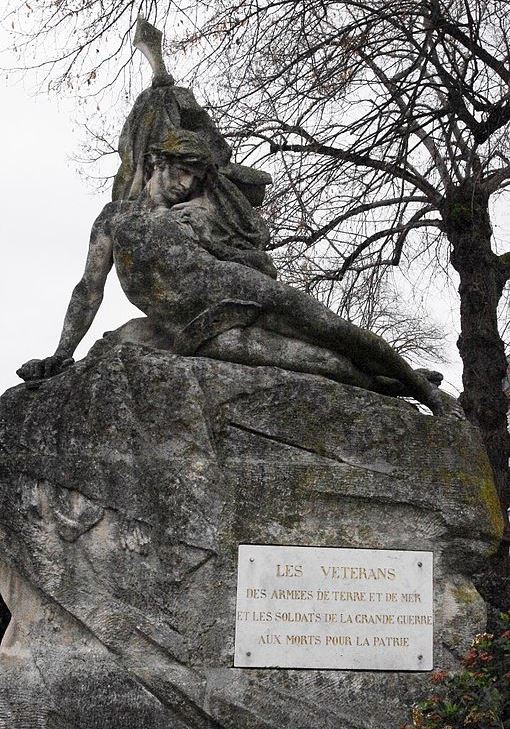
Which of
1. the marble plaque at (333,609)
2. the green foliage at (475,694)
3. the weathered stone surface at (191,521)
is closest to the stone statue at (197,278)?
the weathered stone surface at (191,521)

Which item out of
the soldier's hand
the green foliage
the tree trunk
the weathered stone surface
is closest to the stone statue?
the soldier's hand

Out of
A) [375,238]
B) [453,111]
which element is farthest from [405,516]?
[375,238]

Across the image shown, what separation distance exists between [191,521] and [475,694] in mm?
1244

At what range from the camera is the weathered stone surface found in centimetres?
434

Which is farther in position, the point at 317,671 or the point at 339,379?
the point at 339,379

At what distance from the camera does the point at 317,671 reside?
14.5ft

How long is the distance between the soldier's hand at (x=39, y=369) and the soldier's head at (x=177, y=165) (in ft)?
3.29

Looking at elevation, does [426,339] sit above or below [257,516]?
above

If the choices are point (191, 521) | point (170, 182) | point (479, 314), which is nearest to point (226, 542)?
point (191, 521)

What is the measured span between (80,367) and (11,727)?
4.73ft

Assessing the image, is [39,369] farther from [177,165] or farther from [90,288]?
[177,165]

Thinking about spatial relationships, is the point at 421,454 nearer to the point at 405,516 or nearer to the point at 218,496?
the point at 405,516

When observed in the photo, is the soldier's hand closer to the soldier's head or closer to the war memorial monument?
the war memorial monument

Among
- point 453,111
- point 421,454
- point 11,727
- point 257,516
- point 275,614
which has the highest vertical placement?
point 453,111
